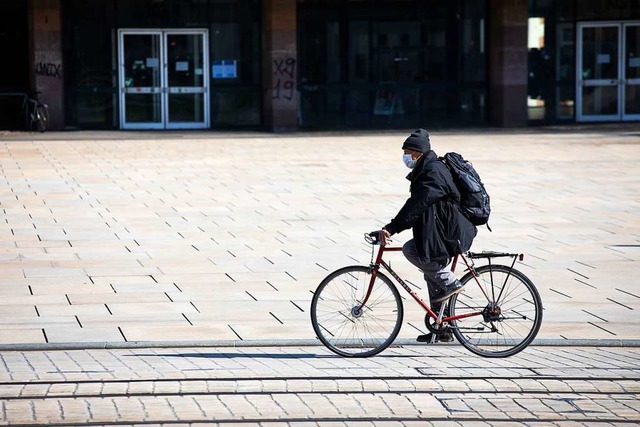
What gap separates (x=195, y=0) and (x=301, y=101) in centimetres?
368

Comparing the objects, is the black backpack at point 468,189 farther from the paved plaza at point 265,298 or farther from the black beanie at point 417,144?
the paved plaza at point 265,298

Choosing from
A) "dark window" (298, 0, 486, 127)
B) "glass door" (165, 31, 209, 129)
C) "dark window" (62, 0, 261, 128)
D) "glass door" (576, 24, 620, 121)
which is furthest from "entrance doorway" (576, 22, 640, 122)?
"glass door" (165, 31, 209, 129)

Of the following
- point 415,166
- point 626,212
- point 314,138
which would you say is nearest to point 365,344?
point 415,166

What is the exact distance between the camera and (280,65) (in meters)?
30.9

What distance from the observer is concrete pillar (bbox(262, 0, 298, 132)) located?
3072 centimetres

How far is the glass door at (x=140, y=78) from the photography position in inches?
1248

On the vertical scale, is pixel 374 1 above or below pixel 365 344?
above

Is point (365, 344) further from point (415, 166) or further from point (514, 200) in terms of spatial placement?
point (514, 200)

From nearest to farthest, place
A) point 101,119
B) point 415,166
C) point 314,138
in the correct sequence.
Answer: point 415,166
point 314,138
point 101,119

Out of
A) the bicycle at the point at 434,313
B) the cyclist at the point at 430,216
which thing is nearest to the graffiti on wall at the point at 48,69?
the bicycle at the point at 434,313

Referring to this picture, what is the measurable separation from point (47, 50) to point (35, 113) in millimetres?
1539

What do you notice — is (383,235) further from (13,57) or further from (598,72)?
(598,72)

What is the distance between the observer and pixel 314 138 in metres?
29.4

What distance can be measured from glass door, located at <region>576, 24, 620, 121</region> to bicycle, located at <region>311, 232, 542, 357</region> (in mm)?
26228
